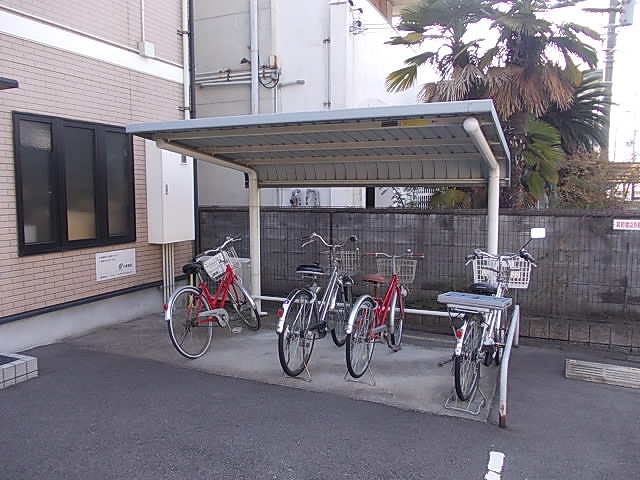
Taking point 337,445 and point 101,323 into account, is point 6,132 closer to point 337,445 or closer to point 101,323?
point 101,323

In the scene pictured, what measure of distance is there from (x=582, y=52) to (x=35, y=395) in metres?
7.32

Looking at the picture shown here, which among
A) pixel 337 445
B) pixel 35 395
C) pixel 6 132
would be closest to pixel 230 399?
pixel 337 445

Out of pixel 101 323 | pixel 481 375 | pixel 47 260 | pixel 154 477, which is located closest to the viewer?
pixel 154 477

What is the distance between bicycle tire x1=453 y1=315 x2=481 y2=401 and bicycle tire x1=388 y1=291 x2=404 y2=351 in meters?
1.10

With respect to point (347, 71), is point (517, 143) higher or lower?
lower

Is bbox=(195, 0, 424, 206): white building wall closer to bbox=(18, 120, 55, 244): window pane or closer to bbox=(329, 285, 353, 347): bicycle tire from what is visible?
bbox=(329, 285, 353, 347): bicycle tire

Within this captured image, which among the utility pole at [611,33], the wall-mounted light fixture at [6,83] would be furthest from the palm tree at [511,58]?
the wall-mounted light fixture at [6,83]

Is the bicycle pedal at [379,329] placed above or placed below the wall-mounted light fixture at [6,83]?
below

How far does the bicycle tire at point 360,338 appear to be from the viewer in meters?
4.72

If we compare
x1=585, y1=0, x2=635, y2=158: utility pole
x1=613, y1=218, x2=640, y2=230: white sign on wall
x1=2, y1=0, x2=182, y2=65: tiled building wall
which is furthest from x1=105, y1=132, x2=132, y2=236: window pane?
x1=585, y1=0, x2=635, y2=158: utility pole

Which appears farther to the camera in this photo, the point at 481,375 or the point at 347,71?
the point at 347,71

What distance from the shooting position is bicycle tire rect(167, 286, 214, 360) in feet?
18.3

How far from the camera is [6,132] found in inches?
216

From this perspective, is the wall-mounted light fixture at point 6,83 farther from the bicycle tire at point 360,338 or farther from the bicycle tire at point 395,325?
the bicycle tire at point 395,325
